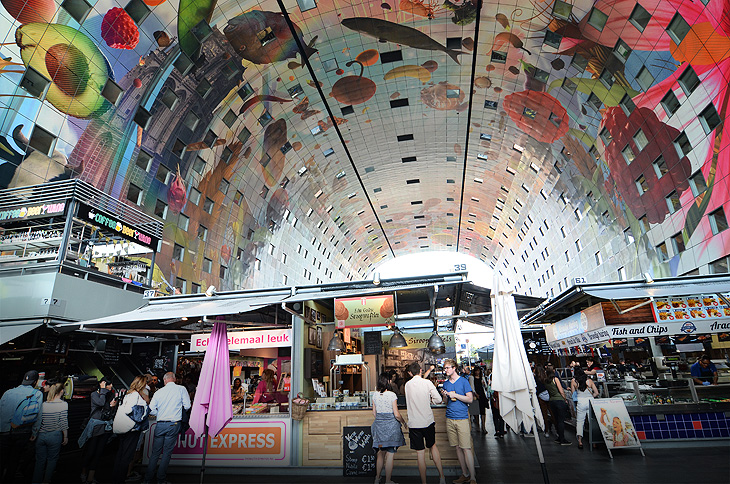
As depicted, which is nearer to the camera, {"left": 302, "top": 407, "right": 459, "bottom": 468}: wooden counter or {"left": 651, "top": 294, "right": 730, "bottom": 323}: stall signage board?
{"left": 302, "top": 407, "right": 459, "bottom": 468}: wooden counter

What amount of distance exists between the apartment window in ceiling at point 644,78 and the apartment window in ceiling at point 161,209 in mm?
17469

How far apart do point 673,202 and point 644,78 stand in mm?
4390

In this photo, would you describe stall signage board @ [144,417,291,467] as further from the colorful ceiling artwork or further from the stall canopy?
the colorful ceiling artwork

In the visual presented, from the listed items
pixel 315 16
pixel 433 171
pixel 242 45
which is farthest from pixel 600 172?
pixel 242 45

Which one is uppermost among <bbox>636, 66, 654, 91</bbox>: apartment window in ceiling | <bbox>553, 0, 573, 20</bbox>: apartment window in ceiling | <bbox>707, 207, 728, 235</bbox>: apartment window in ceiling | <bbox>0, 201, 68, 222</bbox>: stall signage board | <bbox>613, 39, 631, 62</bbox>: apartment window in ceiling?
<bbox>553, 0, 573, 20</bbox>: apartment window in ceiling

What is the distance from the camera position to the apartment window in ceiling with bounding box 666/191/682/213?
1364 cm

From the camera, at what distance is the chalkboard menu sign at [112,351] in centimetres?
1117

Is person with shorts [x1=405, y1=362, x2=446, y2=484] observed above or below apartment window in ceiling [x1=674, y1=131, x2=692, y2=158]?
below

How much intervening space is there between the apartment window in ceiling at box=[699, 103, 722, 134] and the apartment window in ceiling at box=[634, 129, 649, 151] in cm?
247

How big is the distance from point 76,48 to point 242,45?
5066 mm

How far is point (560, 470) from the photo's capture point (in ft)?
18.8

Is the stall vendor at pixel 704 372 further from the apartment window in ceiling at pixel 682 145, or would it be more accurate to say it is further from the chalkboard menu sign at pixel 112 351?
the chalkboard menu sign at pixel 112 351

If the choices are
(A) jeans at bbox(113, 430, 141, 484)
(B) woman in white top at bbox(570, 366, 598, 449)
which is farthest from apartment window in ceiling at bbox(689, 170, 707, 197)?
(A) jeans at bbox(113, 430, 141, 484)

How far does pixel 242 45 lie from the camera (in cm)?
1430
